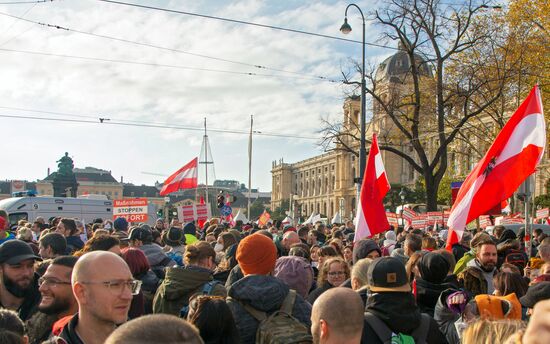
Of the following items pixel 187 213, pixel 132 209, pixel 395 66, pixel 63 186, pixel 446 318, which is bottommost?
pixel 446 318

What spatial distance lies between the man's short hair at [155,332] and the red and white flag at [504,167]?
5724 mm

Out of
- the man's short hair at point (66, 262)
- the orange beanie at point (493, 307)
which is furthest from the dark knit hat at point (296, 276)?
the man's short hair at point (66, 262)

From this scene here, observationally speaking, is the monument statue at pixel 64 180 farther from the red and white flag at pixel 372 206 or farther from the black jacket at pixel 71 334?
the black jacket at pixel 71 334

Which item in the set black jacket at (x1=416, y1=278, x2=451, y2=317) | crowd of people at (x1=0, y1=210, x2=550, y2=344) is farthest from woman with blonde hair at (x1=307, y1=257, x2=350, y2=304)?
black jacket at (x1=416, y1=278, x2=451, y2=317)

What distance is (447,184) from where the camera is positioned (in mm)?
44500

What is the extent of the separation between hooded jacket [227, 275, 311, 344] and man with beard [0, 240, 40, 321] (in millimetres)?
1584

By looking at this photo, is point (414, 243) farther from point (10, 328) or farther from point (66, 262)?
point (10, 328)

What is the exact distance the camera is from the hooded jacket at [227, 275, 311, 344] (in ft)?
12.0

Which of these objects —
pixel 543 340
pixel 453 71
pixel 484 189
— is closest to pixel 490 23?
pixel 453 71

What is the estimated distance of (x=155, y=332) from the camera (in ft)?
5.05

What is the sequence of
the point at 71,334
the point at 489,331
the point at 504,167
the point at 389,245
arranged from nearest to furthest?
the point at 489,331, the point at 71,334, the point at 504,167, the point at 389,245

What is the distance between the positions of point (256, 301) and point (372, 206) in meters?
5.65

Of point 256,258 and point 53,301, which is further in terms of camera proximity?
point 256,258

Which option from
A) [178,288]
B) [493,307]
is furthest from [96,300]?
[493,307]
